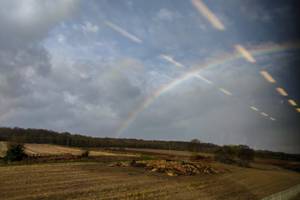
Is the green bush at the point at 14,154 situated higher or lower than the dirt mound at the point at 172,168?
higher

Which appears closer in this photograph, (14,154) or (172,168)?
(172,168)

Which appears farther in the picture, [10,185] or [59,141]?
[59,141]

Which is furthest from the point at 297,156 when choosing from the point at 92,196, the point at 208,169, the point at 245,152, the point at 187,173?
the point at 92,196

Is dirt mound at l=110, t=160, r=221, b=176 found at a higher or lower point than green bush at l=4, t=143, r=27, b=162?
lower

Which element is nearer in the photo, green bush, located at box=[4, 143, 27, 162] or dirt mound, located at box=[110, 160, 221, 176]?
→ dirt mound, located at box=[110, 160, 221, 176]

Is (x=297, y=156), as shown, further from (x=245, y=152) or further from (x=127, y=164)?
(x=127, y=164)

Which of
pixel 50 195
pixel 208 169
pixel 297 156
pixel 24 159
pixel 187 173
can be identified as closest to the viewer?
pixel 50 195

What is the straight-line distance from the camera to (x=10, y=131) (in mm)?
115312

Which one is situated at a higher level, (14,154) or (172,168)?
(14,154)

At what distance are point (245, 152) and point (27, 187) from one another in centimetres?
7010

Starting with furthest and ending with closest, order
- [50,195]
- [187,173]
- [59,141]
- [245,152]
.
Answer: [59,141] → [245,152] → [187,173] → [50,195]

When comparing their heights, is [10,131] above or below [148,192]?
above

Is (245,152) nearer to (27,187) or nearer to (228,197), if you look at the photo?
(228,197)

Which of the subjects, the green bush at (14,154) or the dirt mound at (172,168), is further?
the green bush at (14,154)
